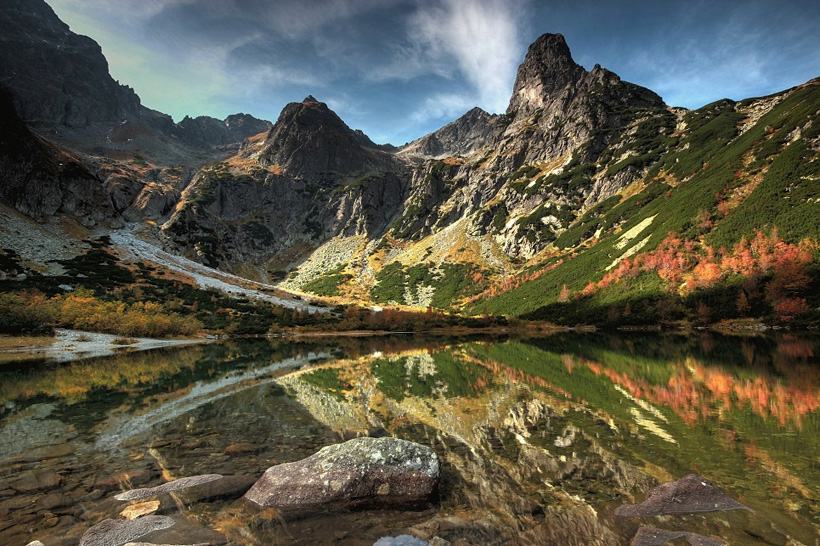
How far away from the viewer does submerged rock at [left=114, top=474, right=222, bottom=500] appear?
988 cm

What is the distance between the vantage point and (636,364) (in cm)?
3578

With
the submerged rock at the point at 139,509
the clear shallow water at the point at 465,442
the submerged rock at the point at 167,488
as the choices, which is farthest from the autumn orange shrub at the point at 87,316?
the submerged rock at the point at 139,509

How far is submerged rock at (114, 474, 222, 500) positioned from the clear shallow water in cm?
38

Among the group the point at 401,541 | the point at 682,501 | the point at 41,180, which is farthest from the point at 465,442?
the point at 41,180

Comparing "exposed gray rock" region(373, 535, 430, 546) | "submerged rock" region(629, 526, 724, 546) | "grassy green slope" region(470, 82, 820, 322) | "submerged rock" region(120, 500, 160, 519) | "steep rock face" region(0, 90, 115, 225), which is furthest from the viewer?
"steep rock face" region(0, 90, 115, 225)

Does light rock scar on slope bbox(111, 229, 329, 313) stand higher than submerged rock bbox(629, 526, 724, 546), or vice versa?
light rock scar on slope bbox(111, 229, 329, 313)

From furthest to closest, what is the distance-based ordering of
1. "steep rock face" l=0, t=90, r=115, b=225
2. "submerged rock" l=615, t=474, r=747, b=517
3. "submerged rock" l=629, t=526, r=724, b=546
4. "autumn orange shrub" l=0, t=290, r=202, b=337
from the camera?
"steep rock face" l=0, t=90, r=115, b=225, "autumn orange shrub" l=0, t=290, r=202, b=337, "submerged rock" l=615, t=474, r=747, b=517, "submerged rock" l=629, t=526, r=724, b=546

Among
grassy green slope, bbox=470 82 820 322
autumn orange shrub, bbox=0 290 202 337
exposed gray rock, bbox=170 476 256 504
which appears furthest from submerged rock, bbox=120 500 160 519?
grassy green slope, bbox=470 82 820 322

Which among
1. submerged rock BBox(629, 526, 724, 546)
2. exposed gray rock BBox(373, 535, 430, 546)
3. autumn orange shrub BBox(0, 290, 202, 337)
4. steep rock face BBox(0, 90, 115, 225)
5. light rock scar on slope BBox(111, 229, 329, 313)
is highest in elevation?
steep rock face BBox(0, 90, 115, 225)

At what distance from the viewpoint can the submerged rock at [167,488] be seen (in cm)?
988

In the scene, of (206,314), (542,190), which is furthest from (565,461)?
(542,190)

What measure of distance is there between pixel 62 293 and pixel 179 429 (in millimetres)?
82825

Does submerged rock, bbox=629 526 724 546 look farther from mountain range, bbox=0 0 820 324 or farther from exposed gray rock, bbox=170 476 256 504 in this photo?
mountain range, bbox=0 0 820 324

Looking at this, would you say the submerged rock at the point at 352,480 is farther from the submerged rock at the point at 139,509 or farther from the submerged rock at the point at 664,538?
the submerged rock at the point at 664,538
